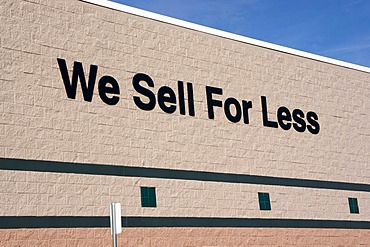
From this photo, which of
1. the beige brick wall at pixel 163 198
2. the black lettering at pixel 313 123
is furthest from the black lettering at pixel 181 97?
the black lettering at pixel 313 123

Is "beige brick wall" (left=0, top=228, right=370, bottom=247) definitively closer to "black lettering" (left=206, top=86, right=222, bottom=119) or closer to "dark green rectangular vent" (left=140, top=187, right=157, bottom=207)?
"dark green rectangular vent" (left=140, top=187, right=157, bottom=207)

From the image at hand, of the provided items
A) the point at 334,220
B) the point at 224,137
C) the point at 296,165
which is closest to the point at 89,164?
the point at 224,137

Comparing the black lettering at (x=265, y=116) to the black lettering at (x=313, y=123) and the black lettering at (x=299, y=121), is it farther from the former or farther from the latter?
the black lettering at (x=313, y=123)

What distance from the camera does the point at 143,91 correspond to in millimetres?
23172

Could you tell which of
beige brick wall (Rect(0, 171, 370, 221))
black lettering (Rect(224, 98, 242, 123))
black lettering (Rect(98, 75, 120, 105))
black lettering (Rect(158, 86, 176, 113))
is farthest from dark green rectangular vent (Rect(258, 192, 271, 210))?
black lettering (Rect(98, 75, 120, 105))

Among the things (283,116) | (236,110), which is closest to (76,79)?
(236,110)

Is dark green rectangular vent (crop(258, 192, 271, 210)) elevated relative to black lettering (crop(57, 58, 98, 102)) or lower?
lower

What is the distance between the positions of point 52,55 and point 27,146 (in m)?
2.93

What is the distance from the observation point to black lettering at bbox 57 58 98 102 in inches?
831

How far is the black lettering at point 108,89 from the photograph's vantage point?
22.0 m

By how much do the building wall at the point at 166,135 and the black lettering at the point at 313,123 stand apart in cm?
30

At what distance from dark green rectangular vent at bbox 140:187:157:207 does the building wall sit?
0.23 meters

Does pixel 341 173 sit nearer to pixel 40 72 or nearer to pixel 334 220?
pixel 334 220

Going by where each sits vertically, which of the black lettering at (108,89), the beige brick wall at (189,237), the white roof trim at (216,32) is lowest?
the beige brick wall at (189,237)
